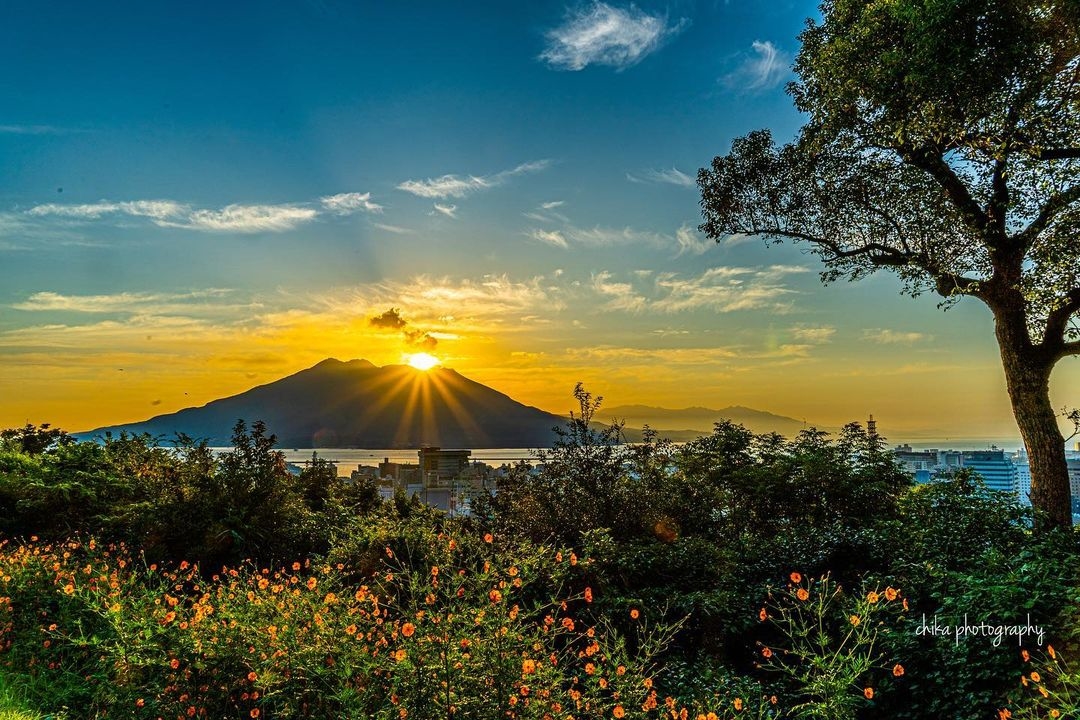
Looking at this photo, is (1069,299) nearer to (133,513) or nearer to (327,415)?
(133,513)

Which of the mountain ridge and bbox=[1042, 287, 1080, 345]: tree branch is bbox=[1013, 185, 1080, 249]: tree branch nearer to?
bbox=[1042, 287, 1080, 345]: tree branch

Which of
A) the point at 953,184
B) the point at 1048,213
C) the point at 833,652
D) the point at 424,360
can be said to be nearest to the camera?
the point at 833,652

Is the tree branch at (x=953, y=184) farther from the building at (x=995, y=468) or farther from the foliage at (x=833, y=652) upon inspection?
the foliage at (x=833, y=652)

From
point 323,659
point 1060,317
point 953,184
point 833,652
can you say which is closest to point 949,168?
point 953,184

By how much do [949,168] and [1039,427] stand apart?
3.54 metres

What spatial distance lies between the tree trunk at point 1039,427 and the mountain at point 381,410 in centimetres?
2300

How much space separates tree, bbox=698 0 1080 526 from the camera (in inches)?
281

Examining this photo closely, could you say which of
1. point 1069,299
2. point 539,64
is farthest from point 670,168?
point 1069,299

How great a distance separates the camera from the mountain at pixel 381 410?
3284cm

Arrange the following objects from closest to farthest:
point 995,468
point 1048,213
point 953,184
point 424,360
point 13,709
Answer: point 13,709 < point 1048,213 < point 953,184 < point 995,468 < point 424,360

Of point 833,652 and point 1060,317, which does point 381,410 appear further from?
point 833,652


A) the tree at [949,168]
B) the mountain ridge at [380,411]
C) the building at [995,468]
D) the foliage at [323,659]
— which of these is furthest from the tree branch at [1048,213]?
the mountain ridge at [380,411]

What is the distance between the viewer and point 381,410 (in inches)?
1470

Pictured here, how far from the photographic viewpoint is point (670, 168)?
10.5 meters
